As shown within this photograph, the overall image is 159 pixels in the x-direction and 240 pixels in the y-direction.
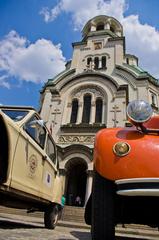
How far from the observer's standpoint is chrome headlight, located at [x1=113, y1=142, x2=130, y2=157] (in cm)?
269

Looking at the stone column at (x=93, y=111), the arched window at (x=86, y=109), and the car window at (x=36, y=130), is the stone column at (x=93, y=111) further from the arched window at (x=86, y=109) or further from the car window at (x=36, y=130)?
the car window at (x=36, y=130)

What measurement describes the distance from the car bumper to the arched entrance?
16.9 meters

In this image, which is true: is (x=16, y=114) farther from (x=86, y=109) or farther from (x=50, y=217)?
(x=86, y=109)

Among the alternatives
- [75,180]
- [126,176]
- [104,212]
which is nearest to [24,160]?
[104,212]

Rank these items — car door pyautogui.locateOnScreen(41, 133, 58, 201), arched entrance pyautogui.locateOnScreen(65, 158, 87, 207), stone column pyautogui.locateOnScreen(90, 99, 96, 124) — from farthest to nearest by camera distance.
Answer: stone column pyautogui.locateOnScreen(90, 99, 96, 124) < arched entrance pyautogui.locateOnScreen(65, 158, 87, 207) < car door pyautogui.locateOnScreen(41, 133, 58, 201)

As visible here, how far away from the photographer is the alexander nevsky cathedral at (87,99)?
19.7 meters

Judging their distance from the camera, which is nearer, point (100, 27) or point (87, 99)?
point (87, 99)

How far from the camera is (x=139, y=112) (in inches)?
115

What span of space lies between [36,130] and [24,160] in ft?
2.71

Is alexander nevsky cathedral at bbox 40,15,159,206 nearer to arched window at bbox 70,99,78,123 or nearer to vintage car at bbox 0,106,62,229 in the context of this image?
arched window at bbox 70,99,78,123

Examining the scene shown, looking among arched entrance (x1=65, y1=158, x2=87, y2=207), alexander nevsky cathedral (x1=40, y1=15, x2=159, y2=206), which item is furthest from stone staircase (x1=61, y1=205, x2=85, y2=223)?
arched entrance (x1=65, y1=158, x2=87, y2=207)

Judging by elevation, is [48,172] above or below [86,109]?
below

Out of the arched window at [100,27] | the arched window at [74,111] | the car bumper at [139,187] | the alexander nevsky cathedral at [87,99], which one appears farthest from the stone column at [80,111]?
the car bumper at [139,187]

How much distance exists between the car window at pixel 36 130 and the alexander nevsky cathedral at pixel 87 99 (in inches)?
541
